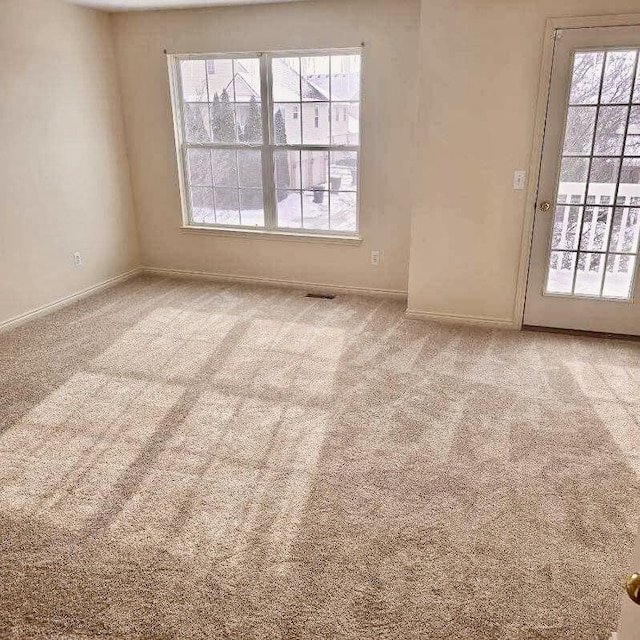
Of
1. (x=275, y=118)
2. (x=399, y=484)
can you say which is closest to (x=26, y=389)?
(x=399, y=484)

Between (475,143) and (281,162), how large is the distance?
176 cm

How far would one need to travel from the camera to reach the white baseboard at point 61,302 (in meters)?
4.19

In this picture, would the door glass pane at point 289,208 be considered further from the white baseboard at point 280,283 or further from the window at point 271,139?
the white baseboard at point 280,283

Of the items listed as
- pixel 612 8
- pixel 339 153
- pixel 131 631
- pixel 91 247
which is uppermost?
pixel 612 8

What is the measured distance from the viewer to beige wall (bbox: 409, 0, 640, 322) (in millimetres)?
3600

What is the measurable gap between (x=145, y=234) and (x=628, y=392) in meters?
4.43

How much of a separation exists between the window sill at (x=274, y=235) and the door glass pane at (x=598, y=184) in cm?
170

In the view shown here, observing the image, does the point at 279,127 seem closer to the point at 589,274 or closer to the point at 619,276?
the point at 589,274

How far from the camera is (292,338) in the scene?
3.99m

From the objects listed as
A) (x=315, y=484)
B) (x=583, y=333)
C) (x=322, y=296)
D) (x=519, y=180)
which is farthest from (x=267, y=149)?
(x=315, y=484)

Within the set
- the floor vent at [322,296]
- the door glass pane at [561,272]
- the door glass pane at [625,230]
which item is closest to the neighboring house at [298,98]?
the floor vent at [322,296]

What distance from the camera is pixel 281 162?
488 centimetres

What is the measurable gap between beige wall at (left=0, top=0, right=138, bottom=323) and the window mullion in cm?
142

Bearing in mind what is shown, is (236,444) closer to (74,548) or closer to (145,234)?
(74,548)
